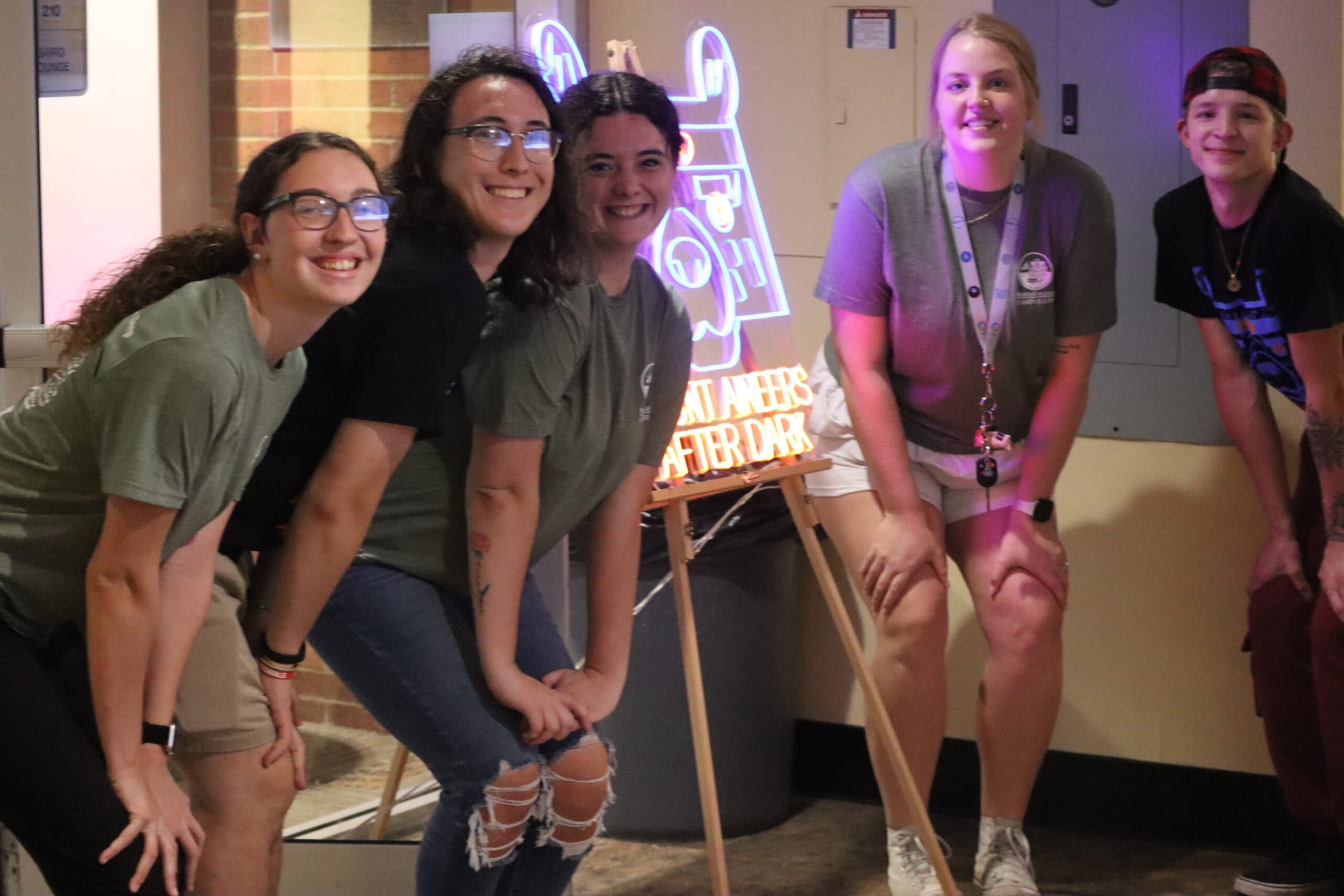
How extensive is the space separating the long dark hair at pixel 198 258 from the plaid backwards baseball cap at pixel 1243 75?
1.75 metres

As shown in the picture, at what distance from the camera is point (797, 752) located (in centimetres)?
369

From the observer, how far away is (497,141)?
203 cm

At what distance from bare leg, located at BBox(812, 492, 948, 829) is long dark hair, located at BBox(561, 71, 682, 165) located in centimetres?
97

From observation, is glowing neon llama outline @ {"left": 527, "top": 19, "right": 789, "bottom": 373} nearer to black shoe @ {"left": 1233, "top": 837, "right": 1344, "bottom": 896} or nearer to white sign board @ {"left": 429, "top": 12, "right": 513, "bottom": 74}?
white sign board @ {"left": 429, "top": 12, "right": 513, "bottom": 74}

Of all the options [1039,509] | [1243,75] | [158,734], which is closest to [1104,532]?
[1039,509]

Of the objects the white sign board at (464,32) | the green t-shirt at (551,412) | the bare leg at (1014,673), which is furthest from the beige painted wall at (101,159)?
the bare leg at (1014,673)

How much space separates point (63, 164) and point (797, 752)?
217cm

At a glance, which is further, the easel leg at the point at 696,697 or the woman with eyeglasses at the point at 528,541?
the easel leg at the point at 696,697

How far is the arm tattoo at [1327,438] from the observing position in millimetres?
2828

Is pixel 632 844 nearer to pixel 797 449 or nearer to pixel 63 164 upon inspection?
pixel 797 449

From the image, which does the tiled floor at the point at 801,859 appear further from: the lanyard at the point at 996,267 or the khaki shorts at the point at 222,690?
the khaki shorts at the point at 222,690

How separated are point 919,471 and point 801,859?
944 millimetres

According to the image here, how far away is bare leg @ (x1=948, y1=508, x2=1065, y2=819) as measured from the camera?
2.90 metres

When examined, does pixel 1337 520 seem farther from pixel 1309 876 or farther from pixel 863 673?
pixel 863 673
